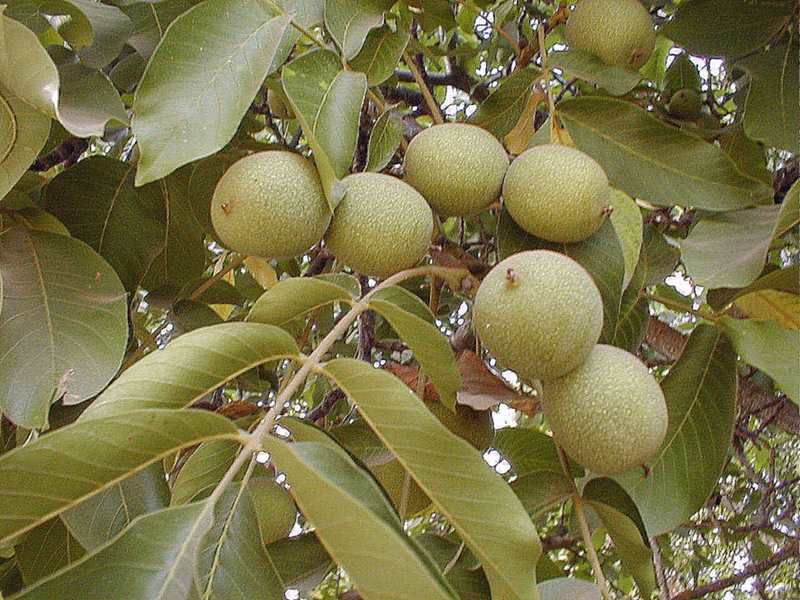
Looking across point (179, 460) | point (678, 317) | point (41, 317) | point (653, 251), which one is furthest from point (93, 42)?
point (678, 317)

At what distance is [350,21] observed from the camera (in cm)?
112

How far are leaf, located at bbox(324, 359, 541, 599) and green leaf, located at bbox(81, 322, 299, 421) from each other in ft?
0.48

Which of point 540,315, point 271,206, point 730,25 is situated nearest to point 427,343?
point 540,315

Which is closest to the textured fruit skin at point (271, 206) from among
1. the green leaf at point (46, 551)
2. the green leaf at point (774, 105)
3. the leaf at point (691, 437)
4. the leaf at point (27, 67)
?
the leaf at point (27, 67)

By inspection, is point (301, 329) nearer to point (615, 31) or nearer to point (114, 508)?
point (114, 508)

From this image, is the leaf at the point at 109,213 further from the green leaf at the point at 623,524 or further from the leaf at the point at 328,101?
the green leaf at the point at 623,524

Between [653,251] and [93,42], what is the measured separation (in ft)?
3.40

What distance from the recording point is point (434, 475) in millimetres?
701

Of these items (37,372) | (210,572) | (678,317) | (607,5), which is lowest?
(678,317)

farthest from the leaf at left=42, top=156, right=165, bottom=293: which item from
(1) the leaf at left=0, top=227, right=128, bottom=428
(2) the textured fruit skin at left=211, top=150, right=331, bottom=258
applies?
(2) the textured fruit skin at left=211, top=150, right=331, bottom=258

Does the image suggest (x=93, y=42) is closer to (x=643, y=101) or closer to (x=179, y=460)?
(x=179, y=460)

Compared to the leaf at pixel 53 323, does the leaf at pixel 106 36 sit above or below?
above

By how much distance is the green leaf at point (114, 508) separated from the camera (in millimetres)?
840

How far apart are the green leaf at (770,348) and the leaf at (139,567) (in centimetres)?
71
